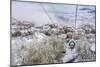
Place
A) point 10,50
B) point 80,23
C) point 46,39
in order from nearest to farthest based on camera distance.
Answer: point 10,50 → point 46,39 → point 80,23

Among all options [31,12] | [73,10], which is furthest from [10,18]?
[73,10]

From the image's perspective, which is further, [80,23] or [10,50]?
[80,23]

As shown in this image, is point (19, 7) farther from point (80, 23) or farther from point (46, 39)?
point (80, 23)

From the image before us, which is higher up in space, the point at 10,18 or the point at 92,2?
the point at 92,2

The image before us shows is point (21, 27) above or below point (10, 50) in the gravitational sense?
above

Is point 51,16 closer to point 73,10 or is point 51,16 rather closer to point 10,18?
point 73,10

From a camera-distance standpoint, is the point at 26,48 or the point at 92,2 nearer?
the point at 26,48

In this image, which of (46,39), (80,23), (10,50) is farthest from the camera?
(80,23)
